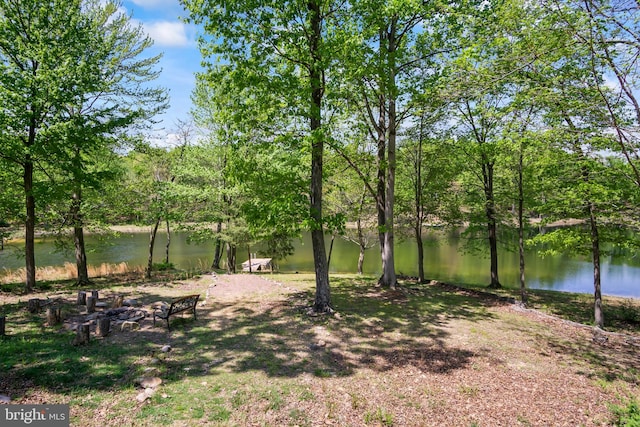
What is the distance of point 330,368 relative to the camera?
5.98m

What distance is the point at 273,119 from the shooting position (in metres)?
8.88

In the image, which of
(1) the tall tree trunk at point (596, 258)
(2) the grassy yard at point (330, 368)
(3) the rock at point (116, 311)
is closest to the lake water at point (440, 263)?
(1) the tall tree trunk at point (596, 258)

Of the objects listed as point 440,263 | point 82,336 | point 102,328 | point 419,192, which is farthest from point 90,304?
point 440,263

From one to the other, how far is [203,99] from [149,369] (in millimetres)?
14939

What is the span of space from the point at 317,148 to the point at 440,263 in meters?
22.8

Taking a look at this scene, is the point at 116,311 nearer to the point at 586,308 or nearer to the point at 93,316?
the point at 93,316

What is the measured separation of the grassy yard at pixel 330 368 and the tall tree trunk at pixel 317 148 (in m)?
0.87

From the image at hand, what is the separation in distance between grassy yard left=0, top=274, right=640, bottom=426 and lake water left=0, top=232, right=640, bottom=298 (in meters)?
10.0

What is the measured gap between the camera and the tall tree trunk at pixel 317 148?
26.5 ft

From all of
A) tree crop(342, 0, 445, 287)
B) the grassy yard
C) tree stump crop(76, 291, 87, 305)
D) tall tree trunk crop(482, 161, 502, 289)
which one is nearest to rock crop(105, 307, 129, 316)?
the grassy yard

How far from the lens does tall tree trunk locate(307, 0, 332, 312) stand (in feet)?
26.5

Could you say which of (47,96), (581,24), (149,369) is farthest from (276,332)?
(47,96)

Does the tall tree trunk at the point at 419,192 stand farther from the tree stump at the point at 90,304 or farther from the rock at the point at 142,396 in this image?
the rock at the point at 142,396

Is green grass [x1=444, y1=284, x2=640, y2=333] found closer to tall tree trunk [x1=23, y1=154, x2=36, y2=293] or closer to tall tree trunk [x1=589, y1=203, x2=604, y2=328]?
tall tree trunk [x1=589, y1=203, x2=604, y2=328]
